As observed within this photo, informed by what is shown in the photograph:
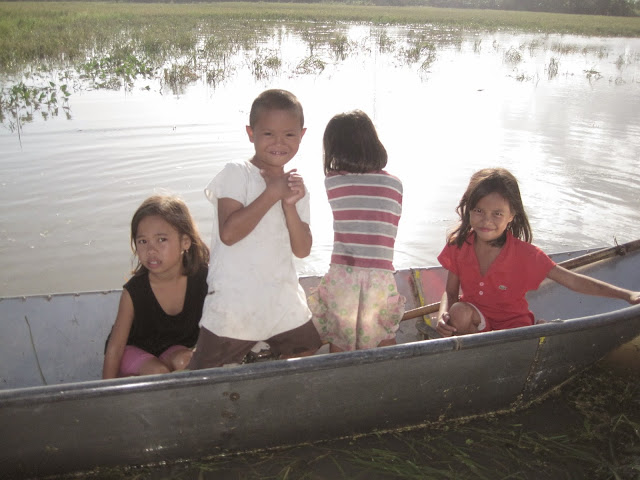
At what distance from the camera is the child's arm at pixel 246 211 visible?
7.42 feet

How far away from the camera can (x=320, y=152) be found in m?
7.34

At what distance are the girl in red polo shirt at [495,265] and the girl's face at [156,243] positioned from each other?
1348mm

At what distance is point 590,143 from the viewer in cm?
800

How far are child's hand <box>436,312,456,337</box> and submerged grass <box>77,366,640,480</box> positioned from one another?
42 cm

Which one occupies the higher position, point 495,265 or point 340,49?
point 340,49

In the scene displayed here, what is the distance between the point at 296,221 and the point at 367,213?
45 cm

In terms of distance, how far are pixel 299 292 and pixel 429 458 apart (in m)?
0.94

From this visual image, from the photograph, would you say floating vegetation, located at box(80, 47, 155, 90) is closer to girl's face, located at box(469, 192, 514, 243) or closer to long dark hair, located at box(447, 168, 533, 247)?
long dark hair, located at box(447, 168, 533, 247)

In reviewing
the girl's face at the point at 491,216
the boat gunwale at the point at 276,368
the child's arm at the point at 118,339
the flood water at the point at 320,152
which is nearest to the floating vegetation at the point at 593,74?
the flood water at the point at 320,152

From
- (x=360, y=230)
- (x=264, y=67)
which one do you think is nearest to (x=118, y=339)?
(x=360, y=230)

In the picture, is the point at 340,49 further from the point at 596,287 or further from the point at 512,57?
the point at 596,287

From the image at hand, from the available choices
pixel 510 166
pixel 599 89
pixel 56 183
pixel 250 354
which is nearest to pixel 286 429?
pixel 250 354

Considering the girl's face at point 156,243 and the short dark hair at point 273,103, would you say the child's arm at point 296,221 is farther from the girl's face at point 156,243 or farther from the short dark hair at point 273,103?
the girl's face at point 156,243

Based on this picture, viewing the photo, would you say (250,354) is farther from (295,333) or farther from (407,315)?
(407,315)
